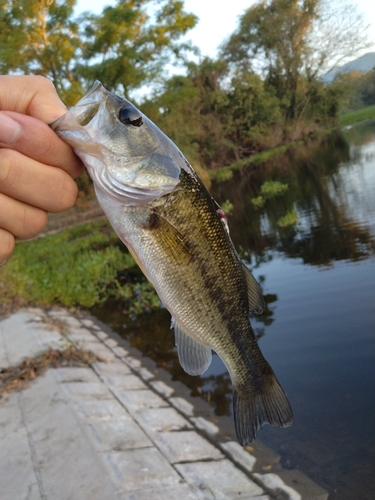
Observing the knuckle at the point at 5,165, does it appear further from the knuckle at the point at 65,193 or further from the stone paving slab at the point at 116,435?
the stone paving slab at the point at 116,435

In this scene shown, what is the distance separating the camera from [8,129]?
169 cm

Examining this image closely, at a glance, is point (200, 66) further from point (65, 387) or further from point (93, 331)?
point (65, 387)

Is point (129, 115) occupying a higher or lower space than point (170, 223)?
higher

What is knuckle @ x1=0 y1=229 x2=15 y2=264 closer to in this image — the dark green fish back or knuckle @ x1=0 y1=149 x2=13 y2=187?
knuckle @ x1=0 y1=149 x2=13 y2=187

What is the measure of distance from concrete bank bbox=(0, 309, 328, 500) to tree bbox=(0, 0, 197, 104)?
2209cm

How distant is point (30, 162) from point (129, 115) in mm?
453

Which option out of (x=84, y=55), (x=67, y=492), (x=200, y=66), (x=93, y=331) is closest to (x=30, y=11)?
(x=84, y=55)

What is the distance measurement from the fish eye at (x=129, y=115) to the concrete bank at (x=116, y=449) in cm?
264

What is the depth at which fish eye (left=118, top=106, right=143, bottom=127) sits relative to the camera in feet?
6.22

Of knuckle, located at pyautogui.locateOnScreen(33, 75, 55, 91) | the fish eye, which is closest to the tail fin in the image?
the fish eye

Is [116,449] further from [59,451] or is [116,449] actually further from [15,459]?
[15,459]

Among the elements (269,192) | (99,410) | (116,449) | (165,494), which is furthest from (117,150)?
(269,192)

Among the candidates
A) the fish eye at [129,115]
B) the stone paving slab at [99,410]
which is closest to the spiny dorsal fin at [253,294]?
the fish eye at [129,115]

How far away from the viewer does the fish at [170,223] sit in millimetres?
1862
